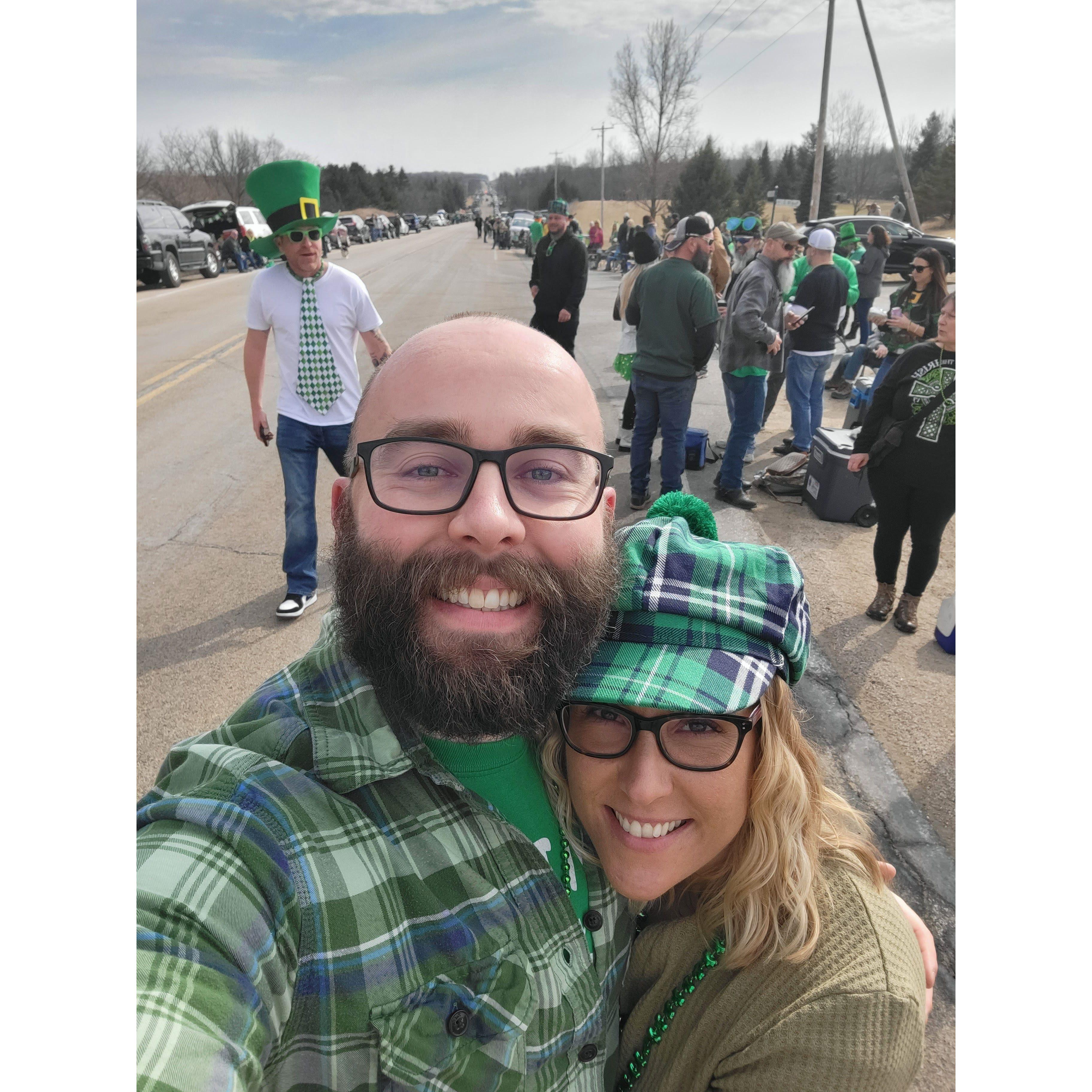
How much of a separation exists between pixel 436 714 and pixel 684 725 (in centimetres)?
40

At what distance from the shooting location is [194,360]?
1149 centimetres

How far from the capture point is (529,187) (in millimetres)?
101812

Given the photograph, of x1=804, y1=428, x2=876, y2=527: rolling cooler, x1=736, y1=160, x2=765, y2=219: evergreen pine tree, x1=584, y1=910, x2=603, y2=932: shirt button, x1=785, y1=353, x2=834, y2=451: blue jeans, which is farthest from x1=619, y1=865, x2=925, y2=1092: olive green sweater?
x1=736, y1=160, x2=765, y2=219: evergreen pine tree

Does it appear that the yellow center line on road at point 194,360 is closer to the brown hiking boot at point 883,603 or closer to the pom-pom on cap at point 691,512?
the brown hiking boot at point 883,603

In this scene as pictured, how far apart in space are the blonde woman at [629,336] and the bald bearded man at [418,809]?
5.04 meters

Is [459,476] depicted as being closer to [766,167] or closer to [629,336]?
[629,336]

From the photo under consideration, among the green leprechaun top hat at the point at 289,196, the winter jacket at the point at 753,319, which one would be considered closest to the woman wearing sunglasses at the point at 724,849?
the green leprechaun top hat at the point at 289,196

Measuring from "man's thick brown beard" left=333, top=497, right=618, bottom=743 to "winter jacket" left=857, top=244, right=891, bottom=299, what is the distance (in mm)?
11346

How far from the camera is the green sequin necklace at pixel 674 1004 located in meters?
1.19

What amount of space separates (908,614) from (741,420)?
6.99 ft

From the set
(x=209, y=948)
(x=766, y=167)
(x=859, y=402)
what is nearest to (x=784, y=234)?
(x=859, y=402)

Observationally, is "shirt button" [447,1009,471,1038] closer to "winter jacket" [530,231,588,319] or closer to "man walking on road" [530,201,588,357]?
"man walking on road" [530,201,588,357]

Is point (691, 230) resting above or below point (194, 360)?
above

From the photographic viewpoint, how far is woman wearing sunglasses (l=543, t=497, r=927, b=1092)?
1.07 m
